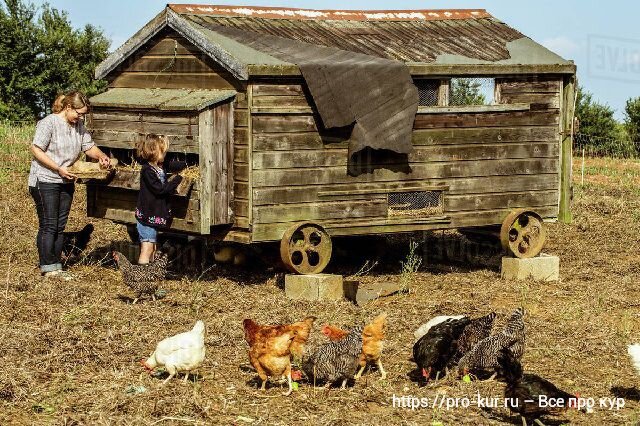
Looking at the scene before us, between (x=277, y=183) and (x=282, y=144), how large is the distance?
450 millimetres

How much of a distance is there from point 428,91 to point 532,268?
2702 mm

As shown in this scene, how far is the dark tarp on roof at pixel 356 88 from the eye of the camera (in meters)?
11.1

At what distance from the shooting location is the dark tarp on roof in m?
11.1

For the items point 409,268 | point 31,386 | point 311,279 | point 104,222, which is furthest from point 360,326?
point 104,222

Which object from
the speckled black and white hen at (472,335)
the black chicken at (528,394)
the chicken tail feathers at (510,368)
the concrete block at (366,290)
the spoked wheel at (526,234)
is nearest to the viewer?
the black chicken at (528,394)

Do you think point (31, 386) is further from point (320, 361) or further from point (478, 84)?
point (478, 84)

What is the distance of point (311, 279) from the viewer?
11109mm

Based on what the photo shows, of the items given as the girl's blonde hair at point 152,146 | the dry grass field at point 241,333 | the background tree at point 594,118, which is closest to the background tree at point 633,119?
the background tree at point 594,118

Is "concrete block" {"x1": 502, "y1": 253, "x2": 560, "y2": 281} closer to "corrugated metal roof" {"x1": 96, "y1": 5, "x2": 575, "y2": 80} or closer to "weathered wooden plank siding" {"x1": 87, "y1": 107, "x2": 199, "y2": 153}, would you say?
"corrugated metal roof" {"x1": 96, "y1": 5, "x2": 575, "y2": 80}

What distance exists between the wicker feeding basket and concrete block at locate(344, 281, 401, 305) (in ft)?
10.4

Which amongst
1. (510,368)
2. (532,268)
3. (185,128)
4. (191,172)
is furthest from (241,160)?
(510,368)

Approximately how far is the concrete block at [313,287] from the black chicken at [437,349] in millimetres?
3229

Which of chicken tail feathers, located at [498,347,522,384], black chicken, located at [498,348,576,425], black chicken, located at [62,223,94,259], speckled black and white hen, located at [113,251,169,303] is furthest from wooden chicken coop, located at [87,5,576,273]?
black chicken, located at [498,348,576,425]

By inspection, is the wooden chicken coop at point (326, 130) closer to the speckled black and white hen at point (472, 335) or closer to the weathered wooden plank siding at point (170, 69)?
the weathered wooden plank siding at point (170, 69)
